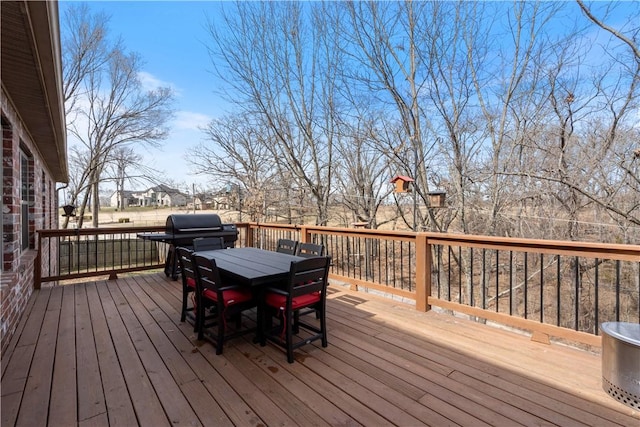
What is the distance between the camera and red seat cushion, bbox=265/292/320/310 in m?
2.42

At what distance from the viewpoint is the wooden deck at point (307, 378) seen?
172 centimetres

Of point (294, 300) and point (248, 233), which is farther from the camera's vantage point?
point (248, 233)

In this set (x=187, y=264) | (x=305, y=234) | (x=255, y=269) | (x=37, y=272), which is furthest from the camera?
(x=305, y=234)

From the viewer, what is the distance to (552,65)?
5.82 metres

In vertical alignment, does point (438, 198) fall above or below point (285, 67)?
below

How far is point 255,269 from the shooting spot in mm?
2668

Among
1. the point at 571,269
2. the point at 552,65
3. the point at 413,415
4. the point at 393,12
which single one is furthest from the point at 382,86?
the point at 413,415

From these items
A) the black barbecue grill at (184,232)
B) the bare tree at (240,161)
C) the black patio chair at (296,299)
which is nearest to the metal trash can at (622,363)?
the black patio chair at (296,299)

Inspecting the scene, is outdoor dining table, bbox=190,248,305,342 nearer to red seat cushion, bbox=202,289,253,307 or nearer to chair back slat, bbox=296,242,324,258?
red seat cushion, bbox=202,289,253,307

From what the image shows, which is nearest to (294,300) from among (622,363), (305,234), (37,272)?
(622,363)

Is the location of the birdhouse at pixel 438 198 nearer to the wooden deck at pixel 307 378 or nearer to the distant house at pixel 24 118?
the wooden deck at pixel 307 378

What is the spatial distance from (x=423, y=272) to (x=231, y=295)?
6.71 feet

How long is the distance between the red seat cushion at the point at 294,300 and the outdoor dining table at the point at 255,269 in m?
0.11

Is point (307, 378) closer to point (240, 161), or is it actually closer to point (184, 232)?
point (184, 232)
